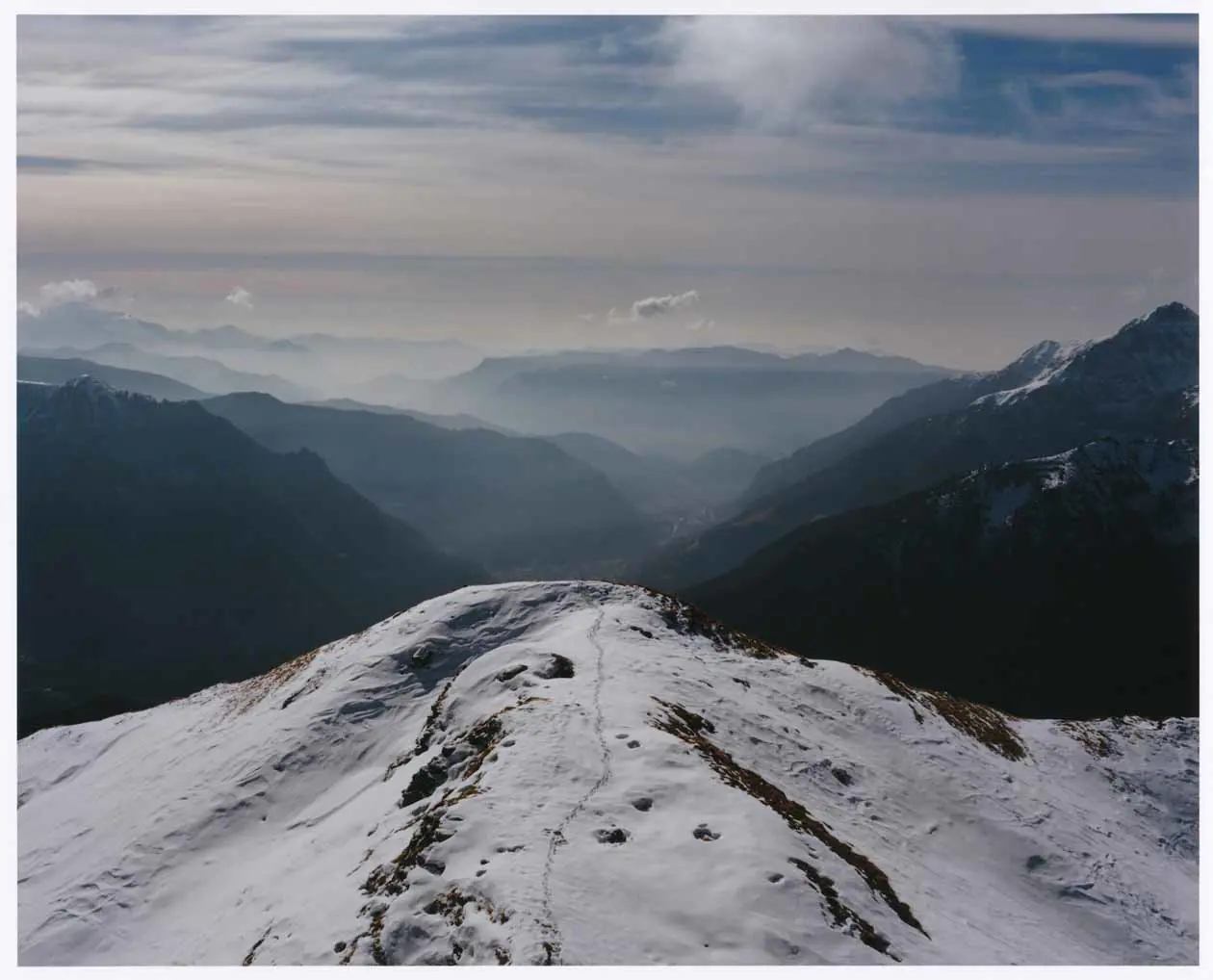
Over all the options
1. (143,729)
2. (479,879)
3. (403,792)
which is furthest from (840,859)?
(143,729)

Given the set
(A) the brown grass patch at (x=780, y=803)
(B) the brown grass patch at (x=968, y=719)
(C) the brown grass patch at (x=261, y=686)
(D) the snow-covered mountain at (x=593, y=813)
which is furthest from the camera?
(C) the brown grass patch at (x=261, y=686)

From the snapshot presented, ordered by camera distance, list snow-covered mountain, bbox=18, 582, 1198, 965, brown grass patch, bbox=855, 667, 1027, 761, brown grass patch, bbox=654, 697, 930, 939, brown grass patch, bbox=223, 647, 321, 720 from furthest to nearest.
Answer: brown grass patch, bbox=223, 647, 321, 720 → brown grass patch, bbox=855, 667, 1027, 761 → brown grass patch, bbox=654, 697, 930, 939 → snow-covered mountain, bbox=18, 582, 1198, 965

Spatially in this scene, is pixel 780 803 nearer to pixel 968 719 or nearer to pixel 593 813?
pixel 593 813

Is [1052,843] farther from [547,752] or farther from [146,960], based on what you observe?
[146,960]

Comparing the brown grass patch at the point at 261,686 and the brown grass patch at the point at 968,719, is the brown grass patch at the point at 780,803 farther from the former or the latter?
the brown grass patch at the point at 261,686

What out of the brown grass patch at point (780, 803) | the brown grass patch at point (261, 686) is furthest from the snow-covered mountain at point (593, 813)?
the brown grass patch at point (261, 686)

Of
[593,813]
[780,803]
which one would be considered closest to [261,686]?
[593,813]

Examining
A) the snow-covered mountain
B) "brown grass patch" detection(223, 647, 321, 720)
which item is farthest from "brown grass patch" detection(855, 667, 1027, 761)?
"brown grass patch" detection(223, 647, 321, 720)

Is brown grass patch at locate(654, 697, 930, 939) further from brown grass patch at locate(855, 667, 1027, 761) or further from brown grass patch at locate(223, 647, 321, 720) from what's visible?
brown grass patch at locate(223, 647, 321, 720)
